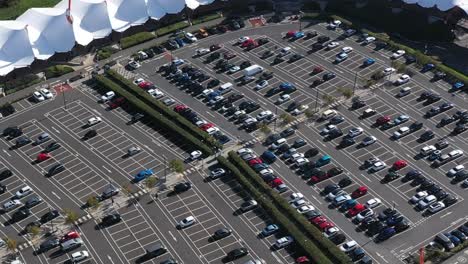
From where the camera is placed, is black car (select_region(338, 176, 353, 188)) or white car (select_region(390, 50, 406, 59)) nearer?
black car (select_region(338, 176, 353, 188))

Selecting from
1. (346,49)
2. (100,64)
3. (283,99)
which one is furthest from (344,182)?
(100,64)

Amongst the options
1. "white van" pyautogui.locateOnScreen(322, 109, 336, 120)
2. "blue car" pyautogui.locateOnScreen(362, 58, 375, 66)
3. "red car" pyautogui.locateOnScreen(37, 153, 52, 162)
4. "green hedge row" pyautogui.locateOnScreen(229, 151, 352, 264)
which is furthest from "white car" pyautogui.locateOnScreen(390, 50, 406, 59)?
"red car" pyautogui.locateOnScreen(37, 153, 52, 162)

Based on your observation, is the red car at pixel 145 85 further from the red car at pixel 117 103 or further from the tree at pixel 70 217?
the tree at pixel 70 217

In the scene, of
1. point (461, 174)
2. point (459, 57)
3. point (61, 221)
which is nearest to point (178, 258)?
point (61, 221)

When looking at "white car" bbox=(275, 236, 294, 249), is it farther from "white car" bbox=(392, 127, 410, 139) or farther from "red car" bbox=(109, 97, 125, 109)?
"red car" bbox=(109, 97, 125, 109)

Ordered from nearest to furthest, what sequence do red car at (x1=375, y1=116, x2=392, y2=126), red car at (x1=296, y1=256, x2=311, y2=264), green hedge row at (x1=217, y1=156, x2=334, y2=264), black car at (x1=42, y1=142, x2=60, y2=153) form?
green hedge row at (x1=217, y1=156, x2=334, y2=264)
red car at (x1=296, y1=256, x2=311, y2=264)
black car at (x1=42, y1=142, x2=60, y2=153)
red car at (x1=375, y1=116, x2=392, y2=126)

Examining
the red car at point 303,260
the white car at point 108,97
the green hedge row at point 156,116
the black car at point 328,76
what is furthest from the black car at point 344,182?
the white car at point 108,97
